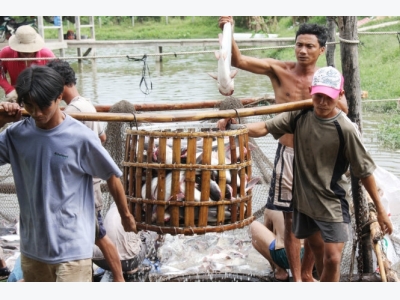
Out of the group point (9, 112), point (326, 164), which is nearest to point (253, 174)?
point (326, 164)

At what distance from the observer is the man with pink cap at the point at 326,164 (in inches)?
139

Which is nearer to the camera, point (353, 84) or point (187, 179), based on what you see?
point (187, 179)

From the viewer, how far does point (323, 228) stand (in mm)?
3672

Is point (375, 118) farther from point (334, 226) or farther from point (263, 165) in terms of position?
point (334, 226)

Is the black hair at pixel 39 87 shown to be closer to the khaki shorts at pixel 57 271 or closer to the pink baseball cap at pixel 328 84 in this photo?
the khaki shorts at pixel 57 271

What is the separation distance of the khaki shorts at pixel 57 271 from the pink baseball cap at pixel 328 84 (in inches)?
58.6

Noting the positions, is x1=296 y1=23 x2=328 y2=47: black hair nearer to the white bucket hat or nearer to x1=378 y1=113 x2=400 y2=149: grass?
the white bucket hat

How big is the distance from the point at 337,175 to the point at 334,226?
0.29 metres

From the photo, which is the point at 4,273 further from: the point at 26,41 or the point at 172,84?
the point at 172,84

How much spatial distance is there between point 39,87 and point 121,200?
0.72 metres

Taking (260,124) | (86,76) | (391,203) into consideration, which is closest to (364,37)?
(86,76)

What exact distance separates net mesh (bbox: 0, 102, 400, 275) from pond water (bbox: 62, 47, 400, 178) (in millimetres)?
2953

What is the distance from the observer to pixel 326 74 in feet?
11.5

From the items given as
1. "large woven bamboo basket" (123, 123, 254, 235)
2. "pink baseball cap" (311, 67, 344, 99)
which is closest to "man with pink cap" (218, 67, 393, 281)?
"pink baseball cap" (311, 67, 344, 99)
